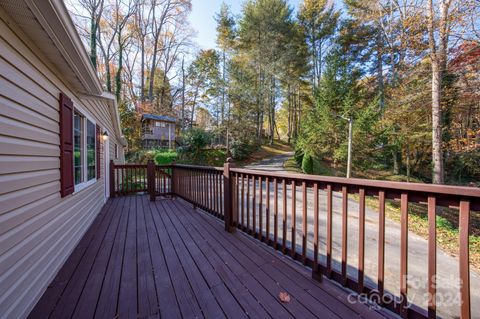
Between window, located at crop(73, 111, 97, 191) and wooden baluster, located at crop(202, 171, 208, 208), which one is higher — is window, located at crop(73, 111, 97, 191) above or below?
above

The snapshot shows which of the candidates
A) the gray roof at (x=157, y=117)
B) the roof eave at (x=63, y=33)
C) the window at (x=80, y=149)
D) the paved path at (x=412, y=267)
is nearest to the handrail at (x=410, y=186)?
the paved path at (x=412, y=267)

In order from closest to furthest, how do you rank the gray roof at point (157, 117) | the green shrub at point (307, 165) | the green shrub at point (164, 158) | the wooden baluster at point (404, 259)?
1. the wooden baluster at point (404, 259)
2. the green shrub at point (307, 165)
3. the green shrub at point (164, 158)
4. the gray roof at point (157, 117)

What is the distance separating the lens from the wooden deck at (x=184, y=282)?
4.90ft

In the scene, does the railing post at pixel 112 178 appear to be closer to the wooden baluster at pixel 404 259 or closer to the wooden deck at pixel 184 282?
the wooden deck at pixel 184 282

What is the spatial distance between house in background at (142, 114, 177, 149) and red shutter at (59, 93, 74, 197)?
16326 mm

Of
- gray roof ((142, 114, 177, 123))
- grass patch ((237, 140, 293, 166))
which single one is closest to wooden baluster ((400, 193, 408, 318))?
grass patch ((237, 140, 293, 166))

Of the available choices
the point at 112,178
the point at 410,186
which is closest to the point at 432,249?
the point at 410,186

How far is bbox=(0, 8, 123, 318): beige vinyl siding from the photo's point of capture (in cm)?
138

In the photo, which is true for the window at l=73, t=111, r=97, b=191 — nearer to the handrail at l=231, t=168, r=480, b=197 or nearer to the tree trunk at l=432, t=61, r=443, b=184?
the handrail at l=231, t=168, r=480, b=197

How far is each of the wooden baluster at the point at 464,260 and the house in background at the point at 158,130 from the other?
61.9 feet

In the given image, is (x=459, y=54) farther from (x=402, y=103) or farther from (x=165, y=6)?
(x=165, y=6)

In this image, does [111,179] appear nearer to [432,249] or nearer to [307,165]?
[432,249]

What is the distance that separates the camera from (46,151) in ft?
6.56

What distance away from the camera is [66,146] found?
2455 mm
